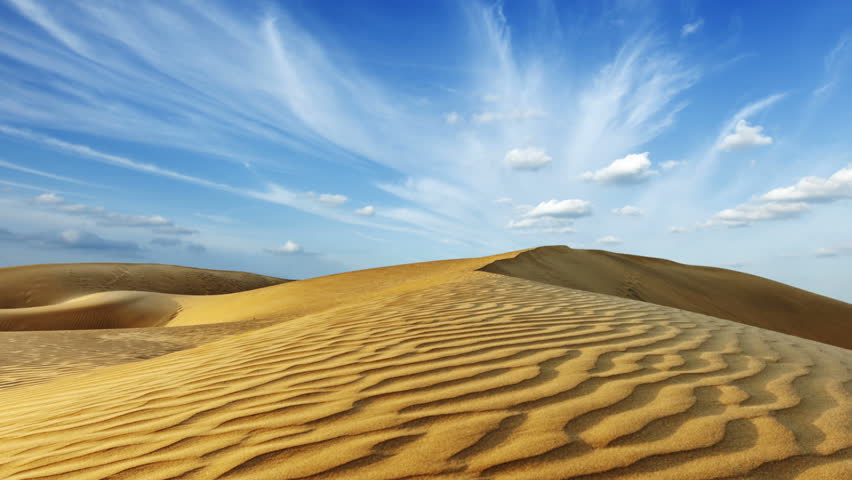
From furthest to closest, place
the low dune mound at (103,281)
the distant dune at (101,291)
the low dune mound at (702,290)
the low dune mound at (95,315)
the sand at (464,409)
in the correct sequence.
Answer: the low dune mound at (103,281) < the distant dune at (101,291) < the low dune mound at (95,315) < the low dune mound at (702,290) < the sand at (464,409)

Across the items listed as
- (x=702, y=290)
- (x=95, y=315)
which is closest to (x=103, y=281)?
(x=95, y=315)

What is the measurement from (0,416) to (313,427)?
9.24 feet

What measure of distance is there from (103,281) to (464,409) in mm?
31728

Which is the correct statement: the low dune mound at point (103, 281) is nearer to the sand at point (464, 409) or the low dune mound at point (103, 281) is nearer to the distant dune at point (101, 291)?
the distant dune at point (101, 291)

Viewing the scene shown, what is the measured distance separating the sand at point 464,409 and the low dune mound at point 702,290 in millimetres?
6445

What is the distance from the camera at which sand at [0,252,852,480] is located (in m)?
1.62

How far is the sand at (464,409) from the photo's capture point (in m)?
1.62

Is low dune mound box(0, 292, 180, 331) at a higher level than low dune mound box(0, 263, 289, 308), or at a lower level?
lower

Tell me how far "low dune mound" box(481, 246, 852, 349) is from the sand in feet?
21.1

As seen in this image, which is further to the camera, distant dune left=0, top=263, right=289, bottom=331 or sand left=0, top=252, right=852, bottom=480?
distant dune left=0, top=263, right=289, bottom=331

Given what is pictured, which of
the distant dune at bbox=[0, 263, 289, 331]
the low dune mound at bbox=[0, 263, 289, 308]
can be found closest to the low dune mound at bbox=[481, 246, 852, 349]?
the distant dune at bbox=[0, 263, 289, 331]

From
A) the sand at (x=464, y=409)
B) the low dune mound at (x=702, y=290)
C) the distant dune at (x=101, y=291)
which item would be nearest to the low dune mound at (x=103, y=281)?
the distant dune at (x=101, y=291)

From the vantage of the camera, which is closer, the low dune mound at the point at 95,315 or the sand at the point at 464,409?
the sand at the point at 464,409

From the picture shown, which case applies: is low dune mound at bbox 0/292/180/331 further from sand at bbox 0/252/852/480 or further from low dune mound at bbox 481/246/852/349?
sand at bbox 0/252/852/480
